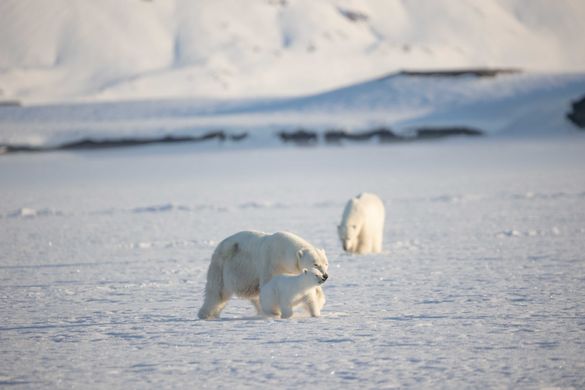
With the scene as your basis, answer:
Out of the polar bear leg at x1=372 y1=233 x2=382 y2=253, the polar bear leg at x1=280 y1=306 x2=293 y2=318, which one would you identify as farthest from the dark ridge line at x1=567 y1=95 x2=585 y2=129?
the polar bear leg at x1=280 y1=306 x2=293 y2=318

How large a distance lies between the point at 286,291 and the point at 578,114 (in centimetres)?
4555

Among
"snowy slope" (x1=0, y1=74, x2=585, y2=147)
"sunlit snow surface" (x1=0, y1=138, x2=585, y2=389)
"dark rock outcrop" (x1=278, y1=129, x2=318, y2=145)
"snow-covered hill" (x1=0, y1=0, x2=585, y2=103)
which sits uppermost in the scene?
"snow-covered hill" (x1=0, y1=0, x2=585, y2=103)

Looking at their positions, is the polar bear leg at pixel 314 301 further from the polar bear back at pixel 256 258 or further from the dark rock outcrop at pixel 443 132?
the dark rock outcrop at pixel 443 132

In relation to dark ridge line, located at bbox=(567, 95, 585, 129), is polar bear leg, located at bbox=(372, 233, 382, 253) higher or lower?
lower

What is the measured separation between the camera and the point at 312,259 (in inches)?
310

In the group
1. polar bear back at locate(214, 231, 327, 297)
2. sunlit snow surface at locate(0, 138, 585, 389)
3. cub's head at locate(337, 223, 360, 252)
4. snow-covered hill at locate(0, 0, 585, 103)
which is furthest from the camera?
snow-covered hill at locate(0, 0, 585, 103)

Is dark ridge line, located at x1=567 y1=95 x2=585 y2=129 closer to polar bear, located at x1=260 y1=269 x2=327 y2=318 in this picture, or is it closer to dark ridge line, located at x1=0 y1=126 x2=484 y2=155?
dark ridge line, located at x1=0 y1=126 x2=484 y2=155

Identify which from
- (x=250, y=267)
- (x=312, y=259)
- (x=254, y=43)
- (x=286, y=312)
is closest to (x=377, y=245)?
(x=250, y=267)

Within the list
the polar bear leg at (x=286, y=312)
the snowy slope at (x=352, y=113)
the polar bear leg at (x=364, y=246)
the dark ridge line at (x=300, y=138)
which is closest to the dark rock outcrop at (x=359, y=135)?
the dark ridge line at (x=300, y=138)

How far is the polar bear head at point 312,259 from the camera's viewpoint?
781 centimetres

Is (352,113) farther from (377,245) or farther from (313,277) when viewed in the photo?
(313,277)

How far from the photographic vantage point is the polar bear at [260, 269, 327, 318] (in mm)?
7711

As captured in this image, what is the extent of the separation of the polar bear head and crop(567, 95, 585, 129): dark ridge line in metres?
44.0

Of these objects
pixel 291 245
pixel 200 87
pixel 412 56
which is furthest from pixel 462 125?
pixel 412 56
